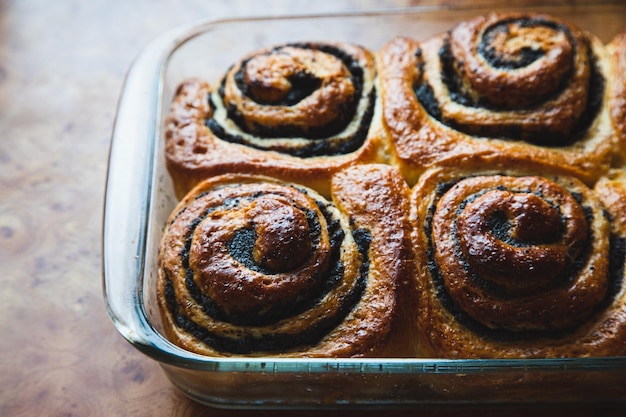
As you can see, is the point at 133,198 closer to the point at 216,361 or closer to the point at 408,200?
the point at 216,361

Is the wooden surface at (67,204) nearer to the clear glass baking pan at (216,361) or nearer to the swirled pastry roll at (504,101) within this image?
the clear glass baking pan at (216,361)

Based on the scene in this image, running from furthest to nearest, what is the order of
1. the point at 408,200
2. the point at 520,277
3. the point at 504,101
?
the point at 504,101 < the point at 408,200 < the point at 520,277

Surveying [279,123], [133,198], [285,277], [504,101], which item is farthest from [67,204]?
[504,101]

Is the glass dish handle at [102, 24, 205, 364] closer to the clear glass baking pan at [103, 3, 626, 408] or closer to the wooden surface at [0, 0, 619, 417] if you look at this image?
the clear glass baking pan at [103, 3, 626, 408]

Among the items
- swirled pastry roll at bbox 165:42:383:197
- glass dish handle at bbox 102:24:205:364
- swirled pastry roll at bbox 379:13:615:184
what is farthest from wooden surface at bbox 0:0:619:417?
swirled pastry roll at bbox 379:13:615:184

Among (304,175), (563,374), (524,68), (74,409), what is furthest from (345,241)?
(74,409)

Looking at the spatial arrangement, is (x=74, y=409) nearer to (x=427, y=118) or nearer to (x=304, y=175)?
(x=304, y=175)

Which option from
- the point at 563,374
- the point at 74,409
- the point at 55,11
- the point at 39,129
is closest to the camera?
the point at 563,374
